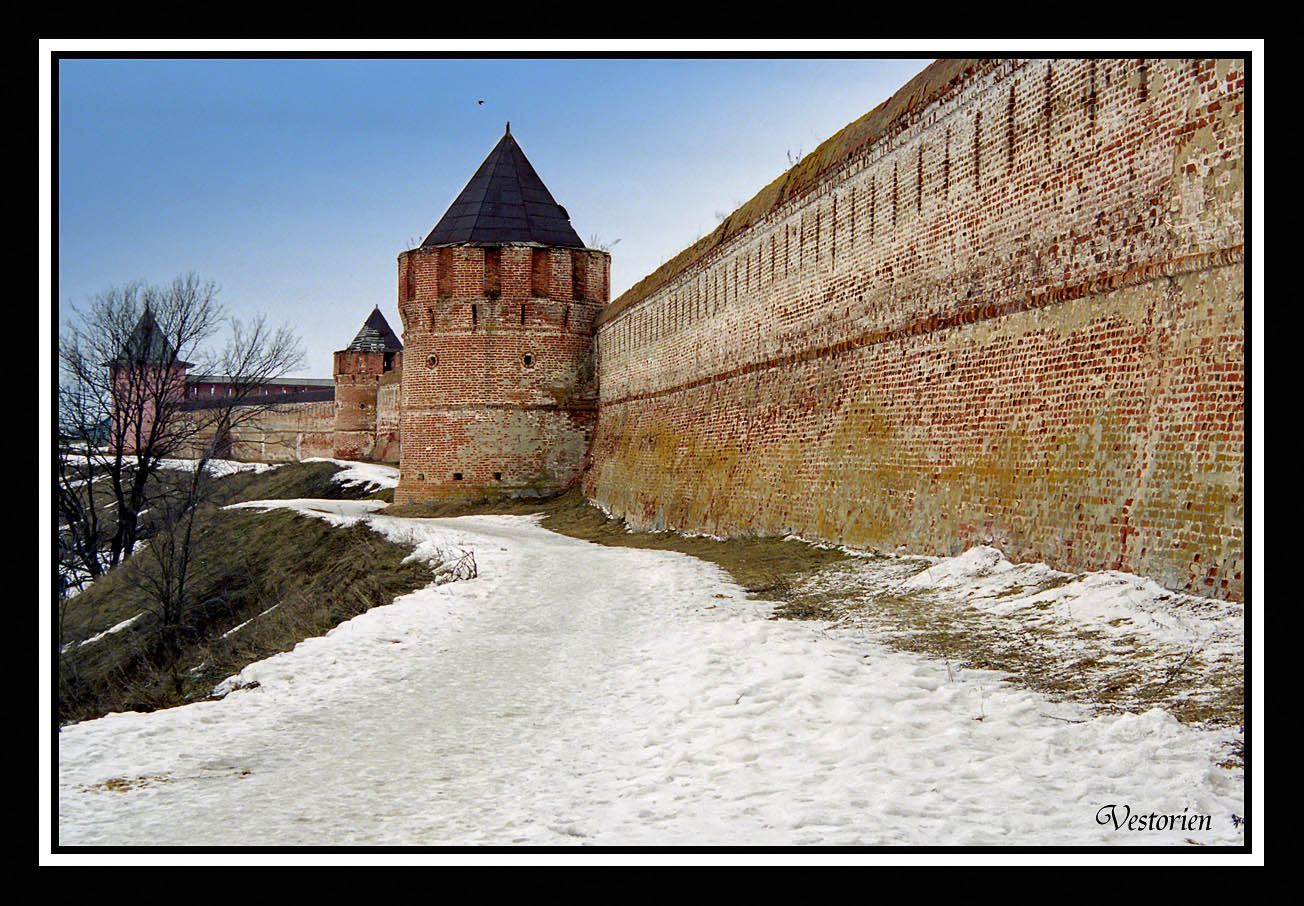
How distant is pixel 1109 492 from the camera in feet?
22.6

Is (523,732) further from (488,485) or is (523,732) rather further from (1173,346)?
(488,485)

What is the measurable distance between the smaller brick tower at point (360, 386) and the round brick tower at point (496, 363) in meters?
21.0

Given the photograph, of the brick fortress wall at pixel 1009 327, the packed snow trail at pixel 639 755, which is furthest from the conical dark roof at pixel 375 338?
the packed snow trail at pixel 639 755

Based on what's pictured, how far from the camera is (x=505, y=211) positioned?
2602 centimetres

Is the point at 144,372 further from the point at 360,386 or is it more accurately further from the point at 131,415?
the point at 360,386

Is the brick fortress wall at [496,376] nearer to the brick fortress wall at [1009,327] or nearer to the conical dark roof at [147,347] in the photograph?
the conical dark roof at [147,347]

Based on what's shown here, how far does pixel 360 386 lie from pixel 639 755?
44.1 m

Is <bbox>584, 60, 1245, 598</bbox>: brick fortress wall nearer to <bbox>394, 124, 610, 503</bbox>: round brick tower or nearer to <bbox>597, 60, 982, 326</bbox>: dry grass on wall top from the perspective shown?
<bbox>597, 60, 982, 326</bbox>: dry grass on wall top

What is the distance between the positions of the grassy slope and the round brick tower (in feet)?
15.5

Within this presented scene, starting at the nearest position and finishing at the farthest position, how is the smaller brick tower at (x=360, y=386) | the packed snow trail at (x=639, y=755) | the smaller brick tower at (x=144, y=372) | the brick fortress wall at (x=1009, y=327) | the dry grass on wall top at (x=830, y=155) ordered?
the packed snow trail at (x=639, y=755) < the brick fortress wall at (x=1009, y=327) < the dry grass on wall top at (x=830, y=155) < the smaller brick tower at (x=144, y=372) < the smaller brick tower at (x=360, y=386)

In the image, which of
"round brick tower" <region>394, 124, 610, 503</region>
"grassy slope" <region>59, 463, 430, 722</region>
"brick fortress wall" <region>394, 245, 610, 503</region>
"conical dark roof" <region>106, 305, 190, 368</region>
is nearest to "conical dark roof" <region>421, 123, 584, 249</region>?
"round brick tower" <region>394, 124, 610, 503</region>

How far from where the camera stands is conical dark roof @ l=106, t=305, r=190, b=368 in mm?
20766

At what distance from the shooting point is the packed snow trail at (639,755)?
3514mm
